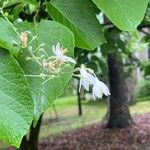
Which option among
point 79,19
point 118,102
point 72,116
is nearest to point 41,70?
point 79,19

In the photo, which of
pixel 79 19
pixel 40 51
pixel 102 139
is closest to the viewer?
pixel 40 51

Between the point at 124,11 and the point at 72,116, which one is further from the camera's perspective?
the point at 72,116

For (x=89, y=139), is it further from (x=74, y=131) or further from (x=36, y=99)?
(x=36, y=99)

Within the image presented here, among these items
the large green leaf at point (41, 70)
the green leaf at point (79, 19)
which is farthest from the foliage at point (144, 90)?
the large green leaf at point (41, 70)

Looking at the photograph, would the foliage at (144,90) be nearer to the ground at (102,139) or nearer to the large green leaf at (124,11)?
the ground at (102,139)

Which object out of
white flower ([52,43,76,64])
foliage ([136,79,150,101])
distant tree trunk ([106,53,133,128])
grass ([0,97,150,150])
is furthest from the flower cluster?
foliage ([136,79,150,101])

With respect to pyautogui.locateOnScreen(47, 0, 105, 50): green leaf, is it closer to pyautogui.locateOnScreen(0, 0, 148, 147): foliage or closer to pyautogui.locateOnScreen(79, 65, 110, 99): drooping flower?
pyautogui.locateOnScreen(0, 0, 148, 147): foliage

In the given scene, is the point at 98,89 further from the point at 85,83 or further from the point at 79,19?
the point at 79,19
